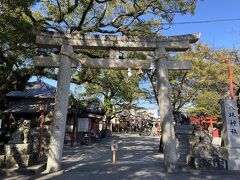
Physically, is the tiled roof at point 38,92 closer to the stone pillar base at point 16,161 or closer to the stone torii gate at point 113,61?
the stone pillar base at point 16,161

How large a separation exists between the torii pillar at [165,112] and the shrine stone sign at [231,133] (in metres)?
2.15

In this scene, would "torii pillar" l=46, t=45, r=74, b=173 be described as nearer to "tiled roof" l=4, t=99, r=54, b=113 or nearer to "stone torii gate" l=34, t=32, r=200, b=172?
"stone torii gate" l=34, t=32, r=200, b=172

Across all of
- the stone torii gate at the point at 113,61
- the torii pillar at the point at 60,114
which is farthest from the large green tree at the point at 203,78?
the torii pillar at the point at 60,114

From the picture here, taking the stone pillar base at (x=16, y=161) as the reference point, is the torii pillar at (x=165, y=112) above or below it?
above

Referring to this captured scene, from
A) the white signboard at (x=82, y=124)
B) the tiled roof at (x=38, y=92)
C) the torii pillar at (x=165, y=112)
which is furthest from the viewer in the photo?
the white signboard at (x=82, y=124)

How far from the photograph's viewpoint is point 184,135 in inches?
584

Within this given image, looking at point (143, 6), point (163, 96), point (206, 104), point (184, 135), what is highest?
point (143, 6)

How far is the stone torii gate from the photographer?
956 cm

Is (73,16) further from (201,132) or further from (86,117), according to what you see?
(86,117)

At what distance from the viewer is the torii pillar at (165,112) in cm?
946

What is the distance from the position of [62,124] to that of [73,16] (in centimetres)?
864

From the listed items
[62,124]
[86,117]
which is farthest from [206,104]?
[62,124]

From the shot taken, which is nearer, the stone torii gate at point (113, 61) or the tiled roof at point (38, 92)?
the stone torii gate at point (113, 61)

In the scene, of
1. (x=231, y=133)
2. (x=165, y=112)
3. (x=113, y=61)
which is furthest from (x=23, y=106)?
(x=231, y=133)
